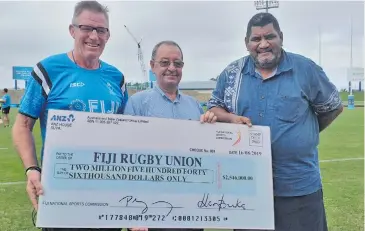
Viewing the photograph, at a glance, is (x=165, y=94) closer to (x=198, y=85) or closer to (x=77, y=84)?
(x=77, y=84)

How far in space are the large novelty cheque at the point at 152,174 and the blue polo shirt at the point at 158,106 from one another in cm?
17

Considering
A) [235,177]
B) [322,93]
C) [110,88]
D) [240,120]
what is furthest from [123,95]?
[322,93]

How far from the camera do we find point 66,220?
256 centimetres

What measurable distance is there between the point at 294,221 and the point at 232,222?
1.33 feet

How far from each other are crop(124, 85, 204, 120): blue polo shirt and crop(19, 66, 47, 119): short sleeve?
22.1 inches

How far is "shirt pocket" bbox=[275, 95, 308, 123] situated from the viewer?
277 centimetres

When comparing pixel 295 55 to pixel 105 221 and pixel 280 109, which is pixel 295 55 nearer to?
pixel 280 109

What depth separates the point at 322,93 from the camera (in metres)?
2.83

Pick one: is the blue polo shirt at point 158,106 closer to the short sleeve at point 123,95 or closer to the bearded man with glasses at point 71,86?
the short sleeve at point 123,95

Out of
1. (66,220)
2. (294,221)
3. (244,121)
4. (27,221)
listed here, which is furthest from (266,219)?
(27,221)

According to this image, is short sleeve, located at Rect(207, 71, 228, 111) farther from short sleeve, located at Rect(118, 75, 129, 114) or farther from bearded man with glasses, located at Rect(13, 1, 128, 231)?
bearded man with glasses, located at Rect(13, 1, 128, 231)
